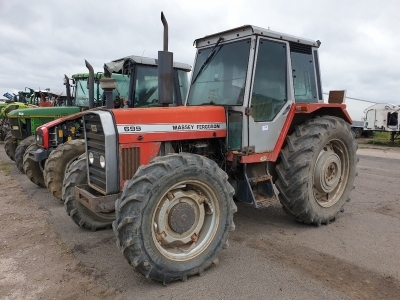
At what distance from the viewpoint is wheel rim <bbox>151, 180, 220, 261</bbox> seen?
129 inches

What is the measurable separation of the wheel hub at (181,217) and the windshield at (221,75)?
1489 millimetres

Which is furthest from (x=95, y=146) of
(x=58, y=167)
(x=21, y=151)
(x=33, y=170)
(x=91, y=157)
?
(x=21, y=151)

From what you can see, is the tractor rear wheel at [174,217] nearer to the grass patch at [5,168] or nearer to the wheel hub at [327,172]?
the wheel hub at [327,172]

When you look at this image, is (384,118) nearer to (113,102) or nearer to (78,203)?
(113,102)

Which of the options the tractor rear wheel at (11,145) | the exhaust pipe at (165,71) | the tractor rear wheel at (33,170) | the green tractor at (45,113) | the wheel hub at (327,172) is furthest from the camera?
the tractor rear wheel at (11,145)

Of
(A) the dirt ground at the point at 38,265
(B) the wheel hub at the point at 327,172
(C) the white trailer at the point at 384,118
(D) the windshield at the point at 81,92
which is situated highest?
(D) the windshield at the point at 81,92

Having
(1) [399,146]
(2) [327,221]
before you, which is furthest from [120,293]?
(1) [399,146]

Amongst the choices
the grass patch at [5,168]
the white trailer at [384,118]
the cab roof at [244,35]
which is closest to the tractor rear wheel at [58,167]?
the cab roof at [244,35]

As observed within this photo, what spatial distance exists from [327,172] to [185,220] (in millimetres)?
2464

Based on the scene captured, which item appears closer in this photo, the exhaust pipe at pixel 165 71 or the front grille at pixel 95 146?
the exhaust pipe at pixel 165 71

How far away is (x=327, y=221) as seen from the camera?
4766 millimetres

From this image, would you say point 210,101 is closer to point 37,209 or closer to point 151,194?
point 151,194

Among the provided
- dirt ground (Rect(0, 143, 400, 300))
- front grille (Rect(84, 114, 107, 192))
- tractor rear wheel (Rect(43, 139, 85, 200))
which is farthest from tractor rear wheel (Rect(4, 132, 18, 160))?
front grille (Rect(84, 114, 107, 192))

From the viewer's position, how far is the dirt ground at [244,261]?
308 centimetres
